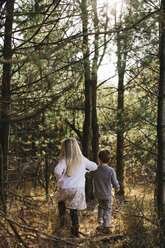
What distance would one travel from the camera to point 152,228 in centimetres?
399

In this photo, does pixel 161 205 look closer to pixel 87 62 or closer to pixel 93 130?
pixel 87 62

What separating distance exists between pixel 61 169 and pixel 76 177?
10.5 inches

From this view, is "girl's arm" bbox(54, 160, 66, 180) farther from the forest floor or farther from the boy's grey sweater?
the boy's grey sweater

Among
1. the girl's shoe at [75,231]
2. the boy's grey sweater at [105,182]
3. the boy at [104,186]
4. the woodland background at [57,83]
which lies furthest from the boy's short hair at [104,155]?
the girl's shoe at [75,231]

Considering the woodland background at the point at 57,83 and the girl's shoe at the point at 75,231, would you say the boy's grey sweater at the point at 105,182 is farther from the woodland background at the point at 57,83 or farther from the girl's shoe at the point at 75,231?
the girl's shoe at the point at 75,231

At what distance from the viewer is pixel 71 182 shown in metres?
4.26

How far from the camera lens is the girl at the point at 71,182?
421 cm

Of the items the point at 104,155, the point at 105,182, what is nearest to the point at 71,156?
the point at 104,155

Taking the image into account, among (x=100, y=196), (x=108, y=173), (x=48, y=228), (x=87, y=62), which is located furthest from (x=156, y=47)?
(x=48, y=228)

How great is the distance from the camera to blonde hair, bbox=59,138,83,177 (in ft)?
14.1

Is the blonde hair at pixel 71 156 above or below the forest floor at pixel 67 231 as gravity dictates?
above

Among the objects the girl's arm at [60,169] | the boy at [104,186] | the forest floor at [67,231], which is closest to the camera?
the forest floor at [67,231]

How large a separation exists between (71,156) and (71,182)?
0.39 m

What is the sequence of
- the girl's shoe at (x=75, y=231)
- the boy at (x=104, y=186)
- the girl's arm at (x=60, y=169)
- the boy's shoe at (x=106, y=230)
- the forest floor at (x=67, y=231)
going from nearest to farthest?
1. the forest floor at (x=67, y=231)
2. the girl's shoe at (x=75, y=231)
3. the girl's arm at (x=60, y=169)
4. the boy's shoe at (x=106, y=230)
5. the boy at (x=104, y=186)
